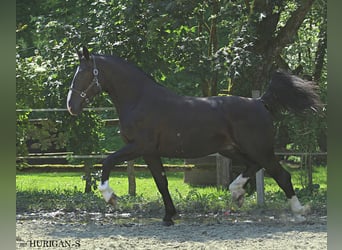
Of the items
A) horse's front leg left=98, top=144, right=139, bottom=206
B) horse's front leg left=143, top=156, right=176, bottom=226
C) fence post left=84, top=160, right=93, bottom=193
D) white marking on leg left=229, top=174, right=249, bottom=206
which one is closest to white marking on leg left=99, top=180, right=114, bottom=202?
horse's front leg left=98, top=144, right=139, bottom=206

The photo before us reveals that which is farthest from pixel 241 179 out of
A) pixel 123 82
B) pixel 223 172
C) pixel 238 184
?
pixel 223 172

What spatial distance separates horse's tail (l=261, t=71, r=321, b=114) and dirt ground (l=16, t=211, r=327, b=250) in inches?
50.6

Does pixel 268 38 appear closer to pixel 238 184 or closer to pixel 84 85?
pixel 238 184

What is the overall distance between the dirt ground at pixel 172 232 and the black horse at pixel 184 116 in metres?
0.34

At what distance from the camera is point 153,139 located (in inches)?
231

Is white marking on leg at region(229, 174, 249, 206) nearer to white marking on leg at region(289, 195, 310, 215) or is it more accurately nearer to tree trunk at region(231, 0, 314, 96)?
white marking on leg at region(289, 195, 310, 215)

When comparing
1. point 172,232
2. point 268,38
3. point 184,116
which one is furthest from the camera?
point 268,38

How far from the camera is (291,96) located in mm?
6082

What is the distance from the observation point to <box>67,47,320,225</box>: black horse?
232 inches

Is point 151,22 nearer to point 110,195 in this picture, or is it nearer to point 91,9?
point 91,9

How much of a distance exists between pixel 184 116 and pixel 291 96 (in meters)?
1.24

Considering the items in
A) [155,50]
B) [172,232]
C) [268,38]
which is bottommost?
[172,232]

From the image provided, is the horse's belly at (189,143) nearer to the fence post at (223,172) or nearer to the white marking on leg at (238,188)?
the white marking on leg at (238,188)
